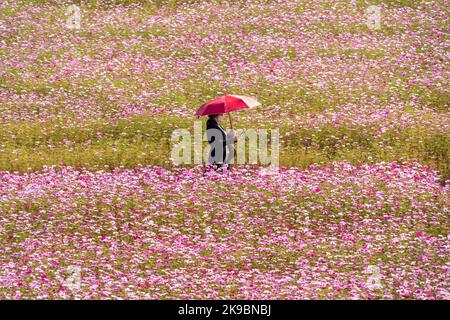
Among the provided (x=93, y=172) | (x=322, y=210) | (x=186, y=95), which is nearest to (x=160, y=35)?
(x=186, y=95)

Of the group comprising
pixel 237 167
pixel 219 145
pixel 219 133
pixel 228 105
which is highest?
pixel 228 105

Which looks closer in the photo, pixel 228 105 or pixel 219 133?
pixel 228 105

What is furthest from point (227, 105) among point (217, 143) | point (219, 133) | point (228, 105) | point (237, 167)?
point (237, 167)

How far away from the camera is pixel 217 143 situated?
51.7 feet

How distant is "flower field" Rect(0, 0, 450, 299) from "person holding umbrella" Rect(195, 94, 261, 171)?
0.44 meters

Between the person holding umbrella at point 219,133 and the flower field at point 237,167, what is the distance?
440 mm

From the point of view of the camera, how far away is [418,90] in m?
21.3

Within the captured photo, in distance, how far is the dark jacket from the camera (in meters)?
15.7

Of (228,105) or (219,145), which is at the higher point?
→ (228,105)

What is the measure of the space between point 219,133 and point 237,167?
85 cm

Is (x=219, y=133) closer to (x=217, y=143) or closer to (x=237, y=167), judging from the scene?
(x=217, y=143)

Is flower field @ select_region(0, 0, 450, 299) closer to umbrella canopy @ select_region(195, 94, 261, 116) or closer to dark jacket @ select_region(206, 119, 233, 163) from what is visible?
dark jacket @ select_region(206, 119, 233, 163)

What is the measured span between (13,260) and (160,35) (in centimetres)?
1442

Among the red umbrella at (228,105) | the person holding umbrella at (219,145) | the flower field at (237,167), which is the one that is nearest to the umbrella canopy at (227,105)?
the red umbrella at (228,105)
